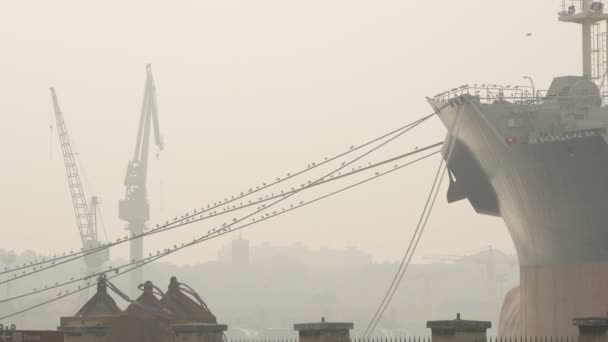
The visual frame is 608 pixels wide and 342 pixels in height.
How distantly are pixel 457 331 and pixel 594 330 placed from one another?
10.0 feet

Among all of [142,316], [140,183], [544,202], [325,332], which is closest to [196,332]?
[325,332]

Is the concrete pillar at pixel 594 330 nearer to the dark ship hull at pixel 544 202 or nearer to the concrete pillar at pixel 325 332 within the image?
the concrete pillar at pixel 325 332

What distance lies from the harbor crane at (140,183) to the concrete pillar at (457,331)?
495 feet

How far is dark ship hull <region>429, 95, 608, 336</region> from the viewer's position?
2000 inches

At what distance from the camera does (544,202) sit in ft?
174

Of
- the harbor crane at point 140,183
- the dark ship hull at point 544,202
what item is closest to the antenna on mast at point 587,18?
the dark ship hull at point 544,202

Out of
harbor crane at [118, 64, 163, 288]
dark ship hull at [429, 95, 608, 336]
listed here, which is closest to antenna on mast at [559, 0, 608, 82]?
dark ship hull at [429, 95, 608, 336]

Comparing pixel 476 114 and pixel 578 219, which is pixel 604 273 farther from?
pixel 476 114

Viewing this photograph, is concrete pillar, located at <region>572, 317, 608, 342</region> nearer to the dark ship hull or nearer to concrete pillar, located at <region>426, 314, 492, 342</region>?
concrete pillar, located at <region>426, 314, 492, 342</region>

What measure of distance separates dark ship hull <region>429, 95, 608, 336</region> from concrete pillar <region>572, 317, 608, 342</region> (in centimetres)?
1863

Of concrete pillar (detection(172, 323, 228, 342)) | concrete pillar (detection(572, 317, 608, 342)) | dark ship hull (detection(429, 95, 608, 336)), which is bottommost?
concrete pillar (detection(572, 317, 608, 342))

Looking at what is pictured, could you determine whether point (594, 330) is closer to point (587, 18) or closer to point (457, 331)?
point (457, 331)

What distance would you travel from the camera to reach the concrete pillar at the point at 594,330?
31.0 metres

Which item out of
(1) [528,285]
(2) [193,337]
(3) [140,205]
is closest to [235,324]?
(3) [140,205]
